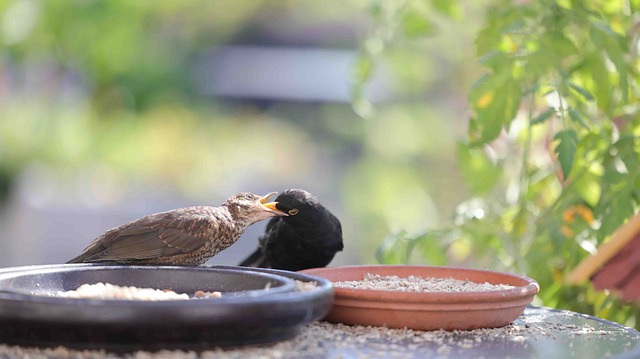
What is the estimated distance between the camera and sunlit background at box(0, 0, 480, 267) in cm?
616

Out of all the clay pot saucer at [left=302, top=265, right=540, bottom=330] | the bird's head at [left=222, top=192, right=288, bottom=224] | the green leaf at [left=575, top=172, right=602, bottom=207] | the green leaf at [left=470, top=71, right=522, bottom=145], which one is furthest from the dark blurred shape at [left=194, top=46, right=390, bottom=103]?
the clay pot saucer at [left=302, top=265, right=540, bottom=330]

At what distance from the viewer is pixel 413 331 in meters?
1.88

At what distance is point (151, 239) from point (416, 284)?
2.09 ft

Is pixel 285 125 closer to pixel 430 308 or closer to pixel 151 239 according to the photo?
pixel 151 239

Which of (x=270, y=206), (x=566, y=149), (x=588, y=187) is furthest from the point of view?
(x=588, y=187)

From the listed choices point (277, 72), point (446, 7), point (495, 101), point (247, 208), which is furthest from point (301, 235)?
point (277, 72)

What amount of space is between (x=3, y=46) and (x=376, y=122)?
2831 millimetres

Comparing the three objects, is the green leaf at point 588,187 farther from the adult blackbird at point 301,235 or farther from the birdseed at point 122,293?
the birdseed at point 122,293

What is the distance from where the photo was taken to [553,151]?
2637mm

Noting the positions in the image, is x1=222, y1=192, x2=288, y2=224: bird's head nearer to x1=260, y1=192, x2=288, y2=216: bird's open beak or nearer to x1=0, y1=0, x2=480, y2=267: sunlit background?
x1=260, y1=192, x2=288, y2=216: bird's open beak

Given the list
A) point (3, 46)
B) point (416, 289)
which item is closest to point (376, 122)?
point (3, 46)

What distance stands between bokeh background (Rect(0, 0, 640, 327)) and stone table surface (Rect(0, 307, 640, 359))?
887mm

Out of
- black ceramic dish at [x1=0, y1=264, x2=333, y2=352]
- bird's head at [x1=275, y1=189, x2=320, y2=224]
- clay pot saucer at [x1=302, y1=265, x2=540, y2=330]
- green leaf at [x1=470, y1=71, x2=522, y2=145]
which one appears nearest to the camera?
black ceramic dish at [x1=0, y1=264, x2=333, y2=352]

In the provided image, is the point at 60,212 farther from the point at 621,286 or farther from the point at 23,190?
the point at 621,286
